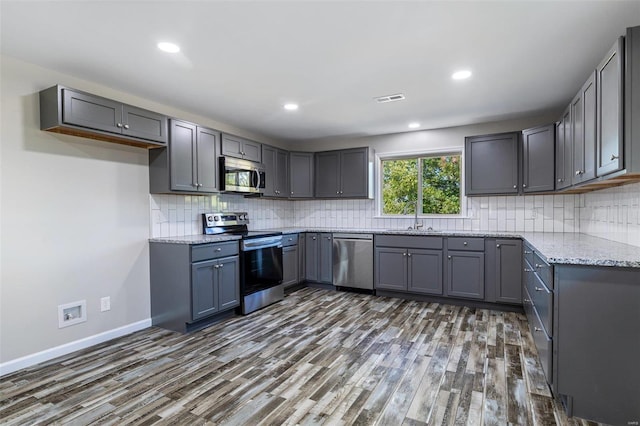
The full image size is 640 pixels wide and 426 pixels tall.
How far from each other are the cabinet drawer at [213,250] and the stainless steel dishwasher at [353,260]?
1668 mm

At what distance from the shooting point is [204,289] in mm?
3408

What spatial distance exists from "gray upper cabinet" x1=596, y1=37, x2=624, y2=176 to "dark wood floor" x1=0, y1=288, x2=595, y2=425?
4.87ft

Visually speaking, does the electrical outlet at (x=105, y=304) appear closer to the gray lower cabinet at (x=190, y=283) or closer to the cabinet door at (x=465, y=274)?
the gray lower cabinet at (x=190, y=283)

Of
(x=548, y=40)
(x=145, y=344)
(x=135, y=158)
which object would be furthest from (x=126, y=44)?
(x=548, y=40)

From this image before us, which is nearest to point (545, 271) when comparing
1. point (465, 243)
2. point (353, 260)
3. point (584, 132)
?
point (584, 132)

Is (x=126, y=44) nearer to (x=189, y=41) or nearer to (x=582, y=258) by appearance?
(x=189, y=41)

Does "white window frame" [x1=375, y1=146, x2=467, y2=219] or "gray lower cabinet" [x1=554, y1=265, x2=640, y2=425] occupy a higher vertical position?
"white window frame" [x1=375, y1=146, x2=467, y2=219]

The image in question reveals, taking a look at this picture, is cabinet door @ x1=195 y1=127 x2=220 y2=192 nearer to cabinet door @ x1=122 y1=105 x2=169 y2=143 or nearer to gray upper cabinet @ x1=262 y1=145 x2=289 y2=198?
cabinet door @ x1=122 y1=105 x2=169 y2=143

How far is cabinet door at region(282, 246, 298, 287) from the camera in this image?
15.4ft

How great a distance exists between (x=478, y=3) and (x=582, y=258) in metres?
1.57

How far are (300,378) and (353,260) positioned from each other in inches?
99.0

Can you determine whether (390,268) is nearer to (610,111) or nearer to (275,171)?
(275,171)

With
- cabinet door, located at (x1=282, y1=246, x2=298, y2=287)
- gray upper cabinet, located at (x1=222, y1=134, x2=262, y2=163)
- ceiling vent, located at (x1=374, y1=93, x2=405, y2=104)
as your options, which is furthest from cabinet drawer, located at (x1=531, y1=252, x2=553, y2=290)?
gray upper cabinet, located at (x1=222, y1=134, x2=262, y2=163)

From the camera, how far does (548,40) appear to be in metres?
2.35
